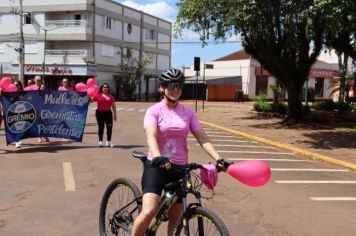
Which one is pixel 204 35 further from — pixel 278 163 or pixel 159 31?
pixel 159 31

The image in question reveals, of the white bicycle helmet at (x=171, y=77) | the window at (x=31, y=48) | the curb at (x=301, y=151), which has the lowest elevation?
the curb at (x=301, y=151)

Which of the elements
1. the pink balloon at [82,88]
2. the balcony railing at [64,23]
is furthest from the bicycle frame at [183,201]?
the balcony railing at [64,23]

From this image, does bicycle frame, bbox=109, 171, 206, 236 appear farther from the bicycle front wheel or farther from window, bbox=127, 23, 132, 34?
window, bbox=127, 23, 132, 34

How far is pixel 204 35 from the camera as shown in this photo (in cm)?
1981

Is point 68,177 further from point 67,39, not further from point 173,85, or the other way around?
point 67,39

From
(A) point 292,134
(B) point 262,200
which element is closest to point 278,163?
(B) point 262,200

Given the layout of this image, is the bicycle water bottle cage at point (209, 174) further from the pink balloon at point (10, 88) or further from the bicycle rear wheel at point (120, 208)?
the pink balloon at point (10, 88)

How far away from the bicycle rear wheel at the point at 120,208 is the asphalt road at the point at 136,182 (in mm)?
665

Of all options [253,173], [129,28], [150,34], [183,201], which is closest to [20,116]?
[183,201]

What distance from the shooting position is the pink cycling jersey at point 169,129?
4023mm

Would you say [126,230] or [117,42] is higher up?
[117,42]

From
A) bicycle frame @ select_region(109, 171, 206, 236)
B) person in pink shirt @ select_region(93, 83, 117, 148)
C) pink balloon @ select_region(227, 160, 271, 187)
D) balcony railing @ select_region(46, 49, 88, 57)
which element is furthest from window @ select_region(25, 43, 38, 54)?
pink balloon @ select_region(227, 160, 271, 187)

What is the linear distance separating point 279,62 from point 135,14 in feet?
137

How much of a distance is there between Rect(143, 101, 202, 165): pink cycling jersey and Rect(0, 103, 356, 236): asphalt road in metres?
1.91
